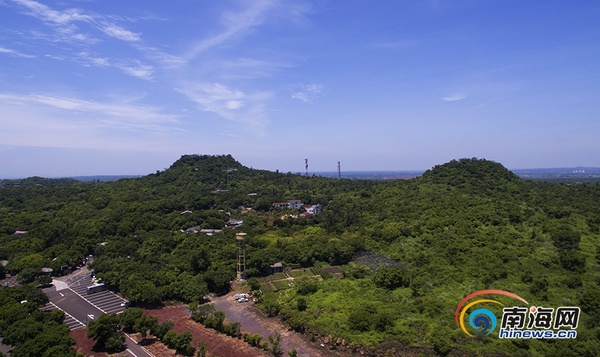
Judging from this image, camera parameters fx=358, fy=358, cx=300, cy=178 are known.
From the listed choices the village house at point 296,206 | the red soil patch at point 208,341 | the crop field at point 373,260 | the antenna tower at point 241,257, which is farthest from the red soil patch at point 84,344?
the village house at point 296,206

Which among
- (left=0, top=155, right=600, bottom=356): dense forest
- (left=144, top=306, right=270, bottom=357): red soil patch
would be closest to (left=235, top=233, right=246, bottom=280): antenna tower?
(left=0, top=155, right=600, bottom=356): dense forest

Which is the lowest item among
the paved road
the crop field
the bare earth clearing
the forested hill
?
the bare earth clearing

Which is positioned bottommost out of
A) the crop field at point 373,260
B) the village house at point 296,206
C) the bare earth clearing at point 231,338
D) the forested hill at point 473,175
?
the bare earth clearing at point 231,338

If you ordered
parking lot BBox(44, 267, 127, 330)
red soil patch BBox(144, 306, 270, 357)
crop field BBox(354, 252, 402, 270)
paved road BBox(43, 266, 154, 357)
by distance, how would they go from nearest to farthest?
red soil patch BBox(144, 306, 270, 357)
paved road BBox(43, 266, 154, 357)
parking lot BBox(44, 267, 127, 330)
crop field BBox(354, 252, 402, 270)

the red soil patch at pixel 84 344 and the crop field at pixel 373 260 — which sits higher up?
the crop field at pixel 373 260

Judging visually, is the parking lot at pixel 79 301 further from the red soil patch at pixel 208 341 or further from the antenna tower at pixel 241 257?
the antenna tower at pixel 241 257

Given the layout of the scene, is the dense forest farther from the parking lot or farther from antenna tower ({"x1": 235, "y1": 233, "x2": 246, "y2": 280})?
the parking lot

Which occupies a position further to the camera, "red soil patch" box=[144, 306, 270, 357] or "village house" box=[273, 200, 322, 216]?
"village house" box=[273, 200, 322, 216]

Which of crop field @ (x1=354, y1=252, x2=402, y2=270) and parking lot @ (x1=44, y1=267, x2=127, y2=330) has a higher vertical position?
crop field @ (x1=354, y1=252, x2=402, y2=270)
